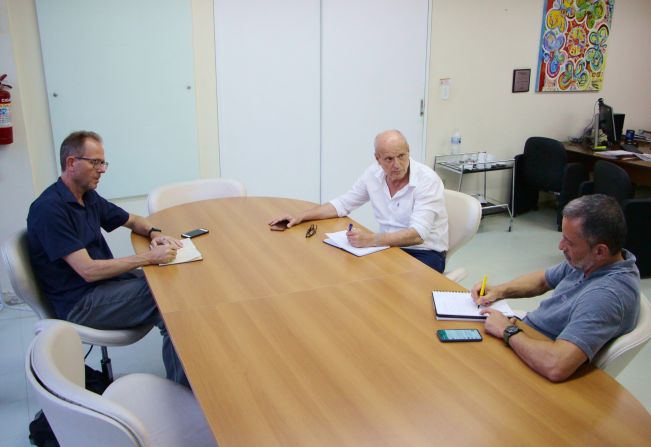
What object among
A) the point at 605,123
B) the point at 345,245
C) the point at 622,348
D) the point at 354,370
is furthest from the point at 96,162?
the point at 605,123

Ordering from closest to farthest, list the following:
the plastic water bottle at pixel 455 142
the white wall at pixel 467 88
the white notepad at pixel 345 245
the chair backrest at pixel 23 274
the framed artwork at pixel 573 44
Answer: the chair backrest at pixel 23 274 < the white notepad at pixel 345 245 < the white wall at pixel 467 88 < the plastic water bottle at pixel 455 142 < the framed artwork at pixel 573 44

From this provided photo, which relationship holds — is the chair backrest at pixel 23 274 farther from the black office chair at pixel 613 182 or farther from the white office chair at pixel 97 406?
the black office chair at pixel 613 182

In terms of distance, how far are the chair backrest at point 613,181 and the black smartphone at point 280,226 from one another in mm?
2557

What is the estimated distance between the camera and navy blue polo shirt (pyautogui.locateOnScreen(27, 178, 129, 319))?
6.56 feet

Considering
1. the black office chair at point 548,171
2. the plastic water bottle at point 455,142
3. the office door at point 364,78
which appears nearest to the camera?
the office door at point 364,78

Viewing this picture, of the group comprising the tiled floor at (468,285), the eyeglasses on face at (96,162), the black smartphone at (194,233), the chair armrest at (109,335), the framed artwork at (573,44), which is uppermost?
the framed artwork at (573,44)

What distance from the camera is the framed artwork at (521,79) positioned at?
5094mm

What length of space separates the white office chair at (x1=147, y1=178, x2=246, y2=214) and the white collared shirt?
84 cm

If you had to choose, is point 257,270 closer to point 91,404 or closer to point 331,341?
point 331,341

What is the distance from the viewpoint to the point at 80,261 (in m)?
Answer: 2.02

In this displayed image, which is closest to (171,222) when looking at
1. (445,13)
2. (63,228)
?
(63,228)

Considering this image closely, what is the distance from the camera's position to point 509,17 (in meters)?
4.87

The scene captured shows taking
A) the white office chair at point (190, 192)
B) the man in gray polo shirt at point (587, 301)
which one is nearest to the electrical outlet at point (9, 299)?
the white office chair at point (190, 192)

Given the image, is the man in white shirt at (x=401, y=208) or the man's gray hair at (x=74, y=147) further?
the man in white shirt at (x=401, y=208)
